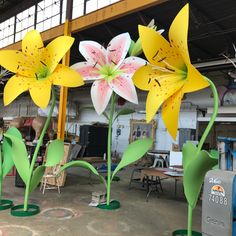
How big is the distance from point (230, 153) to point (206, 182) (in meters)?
0.43

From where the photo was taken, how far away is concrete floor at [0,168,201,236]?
381 centimetres

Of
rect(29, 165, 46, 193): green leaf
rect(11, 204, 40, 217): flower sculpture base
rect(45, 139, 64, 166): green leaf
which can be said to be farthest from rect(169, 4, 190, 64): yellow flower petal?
rect(11, 204, 40, 217): flower sculpture base

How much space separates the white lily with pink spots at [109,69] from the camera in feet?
14.0

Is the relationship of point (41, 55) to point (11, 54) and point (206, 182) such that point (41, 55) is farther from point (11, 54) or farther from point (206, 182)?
point (206, 182)

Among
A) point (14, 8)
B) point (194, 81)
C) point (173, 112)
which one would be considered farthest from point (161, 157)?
point (14, 8)

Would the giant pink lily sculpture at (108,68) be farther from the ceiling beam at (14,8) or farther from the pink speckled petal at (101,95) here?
the ceiling beam at (14,8)

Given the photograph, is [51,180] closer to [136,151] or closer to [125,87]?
[136,151]

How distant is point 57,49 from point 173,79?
69.5 inches

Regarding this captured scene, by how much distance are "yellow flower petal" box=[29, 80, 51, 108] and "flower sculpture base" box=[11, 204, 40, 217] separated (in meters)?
1.67

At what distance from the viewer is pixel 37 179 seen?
4.59 m

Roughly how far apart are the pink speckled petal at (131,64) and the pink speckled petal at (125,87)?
0.10 m

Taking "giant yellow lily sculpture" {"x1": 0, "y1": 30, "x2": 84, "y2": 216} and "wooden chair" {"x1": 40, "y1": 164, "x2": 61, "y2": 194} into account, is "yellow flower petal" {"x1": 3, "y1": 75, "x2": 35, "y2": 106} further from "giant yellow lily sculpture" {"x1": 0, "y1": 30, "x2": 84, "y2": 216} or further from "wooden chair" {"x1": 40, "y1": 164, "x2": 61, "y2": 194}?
"wooden chair" {"x1": 40, "y1": 164, "x2": 61, "y2": 194}

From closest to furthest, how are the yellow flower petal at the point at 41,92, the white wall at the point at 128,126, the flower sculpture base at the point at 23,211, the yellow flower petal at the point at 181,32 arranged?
the yellow flower petal at the point at 181,32 → the yellow flower petal at the point at 41,92 → the flower sculpture base at the point at 23,211 → the white wall at the point at 128,126

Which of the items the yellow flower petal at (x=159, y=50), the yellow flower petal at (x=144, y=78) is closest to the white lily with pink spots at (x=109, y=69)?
the yellow flower petal at (x=144, y=78)
